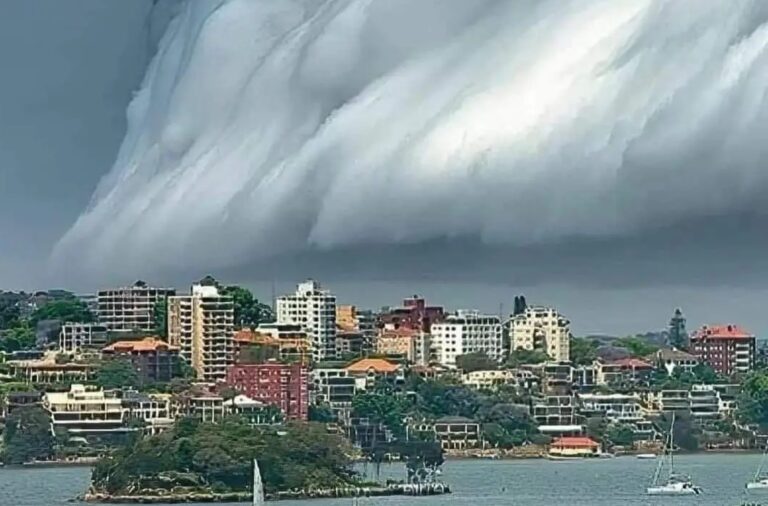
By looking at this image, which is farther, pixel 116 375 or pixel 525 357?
pixel 525 357

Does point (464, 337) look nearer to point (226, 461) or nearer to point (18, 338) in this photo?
point (18, 338)

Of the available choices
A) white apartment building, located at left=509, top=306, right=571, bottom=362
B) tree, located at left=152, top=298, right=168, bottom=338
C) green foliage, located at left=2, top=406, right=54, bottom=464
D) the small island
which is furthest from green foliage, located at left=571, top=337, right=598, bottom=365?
the small island

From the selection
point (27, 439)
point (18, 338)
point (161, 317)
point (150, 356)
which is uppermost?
point (161, 317)

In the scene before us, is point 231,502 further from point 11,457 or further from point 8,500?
point 11,457

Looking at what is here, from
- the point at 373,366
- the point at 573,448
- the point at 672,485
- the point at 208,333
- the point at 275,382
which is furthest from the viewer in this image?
the point at 373,366

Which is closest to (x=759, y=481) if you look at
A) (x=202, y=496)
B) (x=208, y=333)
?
(x=202, y=496)

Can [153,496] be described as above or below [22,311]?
below

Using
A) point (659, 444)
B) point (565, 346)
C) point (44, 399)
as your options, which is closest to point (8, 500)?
point (44, 399)
